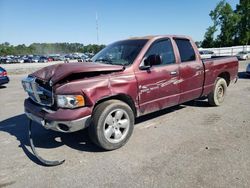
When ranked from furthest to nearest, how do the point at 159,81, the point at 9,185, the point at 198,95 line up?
the point at 198,95
the point at 159,81
the point at 9,185

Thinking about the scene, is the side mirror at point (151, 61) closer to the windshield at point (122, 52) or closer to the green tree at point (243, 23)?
the windshield at point (122, 52)

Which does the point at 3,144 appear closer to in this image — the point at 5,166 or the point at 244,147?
the point at 5,166

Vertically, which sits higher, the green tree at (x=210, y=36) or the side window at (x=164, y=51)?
the green tree at (x=210, y=36)

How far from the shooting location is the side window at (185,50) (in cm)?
565

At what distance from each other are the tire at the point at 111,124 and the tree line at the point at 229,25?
68.1 meters

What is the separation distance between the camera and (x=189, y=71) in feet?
18.6

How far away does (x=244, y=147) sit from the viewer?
4184 millimetres

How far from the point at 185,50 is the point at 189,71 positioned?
0.52 meters

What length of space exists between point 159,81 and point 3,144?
316cm

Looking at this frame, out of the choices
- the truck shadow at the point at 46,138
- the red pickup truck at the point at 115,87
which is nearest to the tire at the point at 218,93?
the red pickup truck at the point at 115,87

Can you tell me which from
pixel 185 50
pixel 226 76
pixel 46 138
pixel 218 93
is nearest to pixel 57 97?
pixel 46 138

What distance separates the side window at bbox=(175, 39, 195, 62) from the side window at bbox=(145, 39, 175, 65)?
0.32 m

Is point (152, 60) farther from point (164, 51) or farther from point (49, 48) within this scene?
point (49, 48)

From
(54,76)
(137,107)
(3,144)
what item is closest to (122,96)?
(137,107)
